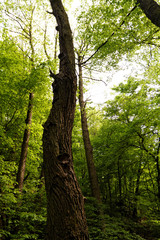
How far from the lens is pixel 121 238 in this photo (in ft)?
15.2

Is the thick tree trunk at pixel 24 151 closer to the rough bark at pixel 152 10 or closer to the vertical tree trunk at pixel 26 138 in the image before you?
the vertical tree trunk at pixel 26 138

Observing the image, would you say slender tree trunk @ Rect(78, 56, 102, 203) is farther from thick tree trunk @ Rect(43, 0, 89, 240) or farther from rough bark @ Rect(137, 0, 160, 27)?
thick tree trunk @ Rect(43, 0, 89, 240)

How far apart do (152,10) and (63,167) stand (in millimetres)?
4660

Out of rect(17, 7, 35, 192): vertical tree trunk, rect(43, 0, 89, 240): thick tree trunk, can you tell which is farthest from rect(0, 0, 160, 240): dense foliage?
rect(43, 0, 89, 240): thick tree trunk

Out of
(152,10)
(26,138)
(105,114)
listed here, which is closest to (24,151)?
(26,138)

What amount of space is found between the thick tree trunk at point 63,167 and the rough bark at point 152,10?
2.68 metres

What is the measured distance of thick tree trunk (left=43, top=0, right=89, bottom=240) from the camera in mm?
1932

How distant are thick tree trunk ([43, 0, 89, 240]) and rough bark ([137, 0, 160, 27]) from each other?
2678mm

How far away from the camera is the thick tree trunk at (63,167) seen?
6.34 ft

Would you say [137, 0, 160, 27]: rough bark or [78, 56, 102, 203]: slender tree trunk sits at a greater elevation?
[137, 0, 160, 27]: rough bark

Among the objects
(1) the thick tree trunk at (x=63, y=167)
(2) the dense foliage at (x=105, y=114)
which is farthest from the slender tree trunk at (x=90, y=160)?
(1) the thick tree trunk at (x=63, y=167)

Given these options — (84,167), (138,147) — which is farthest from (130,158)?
(84,167)

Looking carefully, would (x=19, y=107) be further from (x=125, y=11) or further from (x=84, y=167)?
(x=84, y=167)

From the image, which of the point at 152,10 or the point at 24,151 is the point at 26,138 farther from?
the point at 152,10
